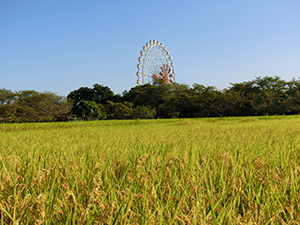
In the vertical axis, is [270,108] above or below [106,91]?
below

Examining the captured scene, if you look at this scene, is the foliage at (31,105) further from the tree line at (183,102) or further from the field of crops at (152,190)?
the field of crops at (152,190)

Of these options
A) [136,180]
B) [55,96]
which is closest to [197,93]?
[55,96]

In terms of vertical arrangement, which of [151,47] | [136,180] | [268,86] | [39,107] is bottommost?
[136,180]

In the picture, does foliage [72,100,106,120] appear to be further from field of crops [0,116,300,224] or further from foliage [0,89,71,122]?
field of crops [0,116,300,224]

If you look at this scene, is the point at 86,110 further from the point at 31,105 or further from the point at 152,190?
the point at 152,190

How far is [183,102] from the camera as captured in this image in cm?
2370

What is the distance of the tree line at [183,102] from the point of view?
22.9 m

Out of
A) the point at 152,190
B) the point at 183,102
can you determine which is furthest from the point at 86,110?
the point at 152,190

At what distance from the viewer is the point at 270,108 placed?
22.9 meters

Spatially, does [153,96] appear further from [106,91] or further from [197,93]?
[106,91]

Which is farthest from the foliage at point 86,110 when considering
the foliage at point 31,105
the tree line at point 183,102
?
the foliage at point 31,105

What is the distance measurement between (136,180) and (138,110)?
70.5ft

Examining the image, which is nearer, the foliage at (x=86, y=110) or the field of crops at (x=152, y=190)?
the field of crops at (x=152, y=190)

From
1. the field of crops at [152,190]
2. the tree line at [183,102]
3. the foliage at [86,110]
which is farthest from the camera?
the tree line at [183,102]
